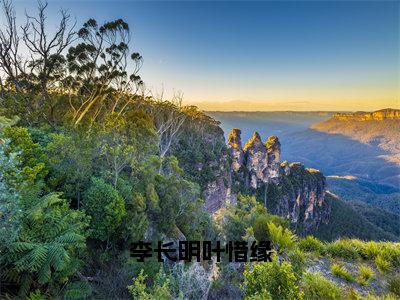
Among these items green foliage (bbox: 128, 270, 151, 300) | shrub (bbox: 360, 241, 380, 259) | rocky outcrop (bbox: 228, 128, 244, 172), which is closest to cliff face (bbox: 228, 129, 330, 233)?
rocky outcrop (bbox: 228, 128, 244, 172)

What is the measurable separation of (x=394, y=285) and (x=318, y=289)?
2.45 m

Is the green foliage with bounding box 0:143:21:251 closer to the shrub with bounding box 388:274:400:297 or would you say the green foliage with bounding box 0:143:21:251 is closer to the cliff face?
the shrub with bounding box 388:274:400:297

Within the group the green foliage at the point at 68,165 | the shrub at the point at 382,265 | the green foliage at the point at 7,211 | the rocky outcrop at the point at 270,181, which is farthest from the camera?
the rocky outcrop at the point at 270,181

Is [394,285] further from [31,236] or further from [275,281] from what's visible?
[31,236]

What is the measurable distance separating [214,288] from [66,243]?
12.5 ft

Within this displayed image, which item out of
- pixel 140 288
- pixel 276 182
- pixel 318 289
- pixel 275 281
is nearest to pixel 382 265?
pixel 318 289

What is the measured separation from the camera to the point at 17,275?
19.7ft

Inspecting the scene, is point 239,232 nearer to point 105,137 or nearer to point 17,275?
point 105,137

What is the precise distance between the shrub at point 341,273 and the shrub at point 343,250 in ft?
3.42

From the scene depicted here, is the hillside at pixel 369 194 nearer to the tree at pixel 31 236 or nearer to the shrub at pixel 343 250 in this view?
the shrub at pixel 343 250

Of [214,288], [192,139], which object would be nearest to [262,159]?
[192,139]

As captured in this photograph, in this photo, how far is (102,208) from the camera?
8.94 metres

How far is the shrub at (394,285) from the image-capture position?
6.56m

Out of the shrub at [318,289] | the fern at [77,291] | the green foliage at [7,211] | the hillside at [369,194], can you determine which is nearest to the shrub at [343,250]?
the shrub at [318,289]
